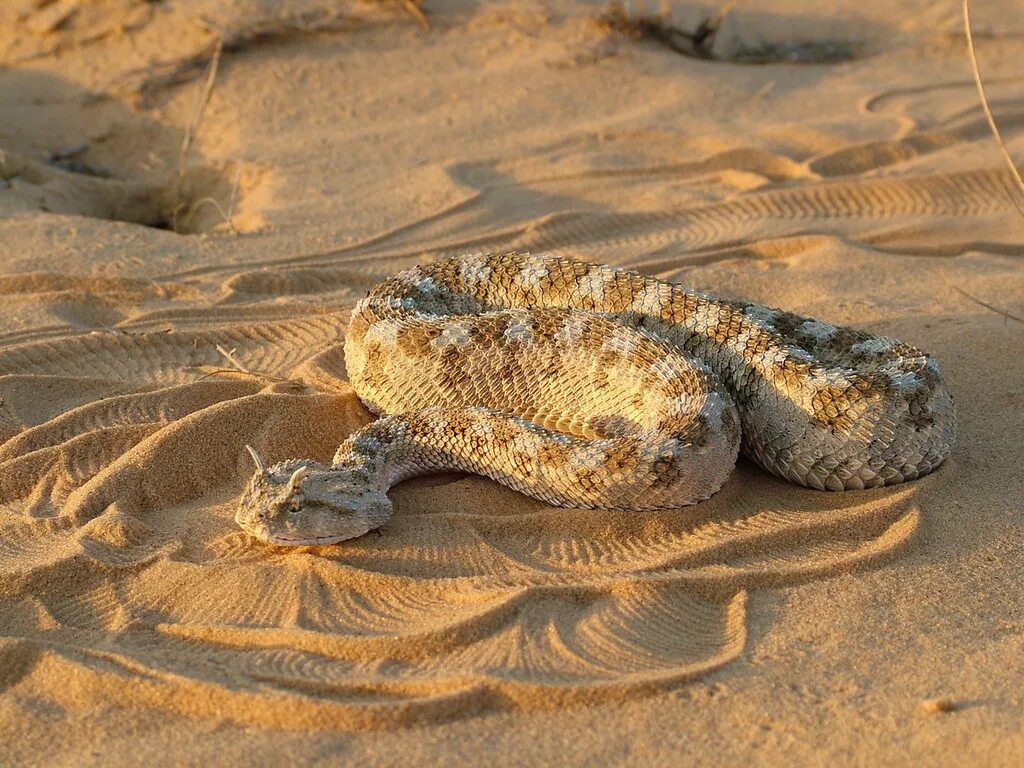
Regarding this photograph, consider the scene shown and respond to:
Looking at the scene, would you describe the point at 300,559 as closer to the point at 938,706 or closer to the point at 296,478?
the point at 296,478

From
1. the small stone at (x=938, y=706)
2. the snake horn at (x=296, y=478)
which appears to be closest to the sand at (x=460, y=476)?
the small stone at (x=938, y=706)

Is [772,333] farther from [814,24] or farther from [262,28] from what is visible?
[814,24]

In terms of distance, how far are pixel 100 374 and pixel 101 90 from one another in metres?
5.33

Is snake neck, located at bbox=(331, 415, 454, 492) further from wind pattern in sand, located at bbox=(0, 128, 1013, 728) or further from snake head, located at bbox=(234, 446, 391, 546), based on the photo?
snake head, located at bbox=(234, 446, 391, 546)

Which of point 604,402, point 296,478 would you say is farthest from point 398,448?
point 604,402

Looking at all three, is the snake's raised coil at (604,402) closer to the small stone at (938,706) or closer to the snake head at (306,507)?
the snake head at (306,507)

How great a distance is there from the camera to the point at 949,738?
3836mm

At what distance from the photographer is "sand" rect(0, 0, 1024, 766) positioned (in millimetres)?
3984

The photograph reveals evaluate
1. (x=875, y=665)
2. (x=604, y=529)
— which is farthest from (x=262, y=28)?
(x=875, y=665)

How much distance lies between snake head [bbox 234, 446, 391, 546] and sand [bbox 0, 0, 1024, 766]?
0.10 m

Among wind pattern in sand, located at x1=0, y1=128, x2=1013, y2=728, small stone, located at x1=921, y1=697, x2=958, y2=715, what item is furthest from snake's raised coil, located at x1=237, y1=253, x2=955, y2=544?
small stone, located at x1=921, y1=697, x2=958, y2=715

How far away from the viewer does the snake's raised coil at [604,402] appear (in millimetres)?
5125

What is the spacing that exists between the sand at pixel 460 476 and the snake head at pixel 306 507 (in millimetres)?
98

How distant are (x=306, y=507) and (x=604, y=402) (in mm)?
1650
